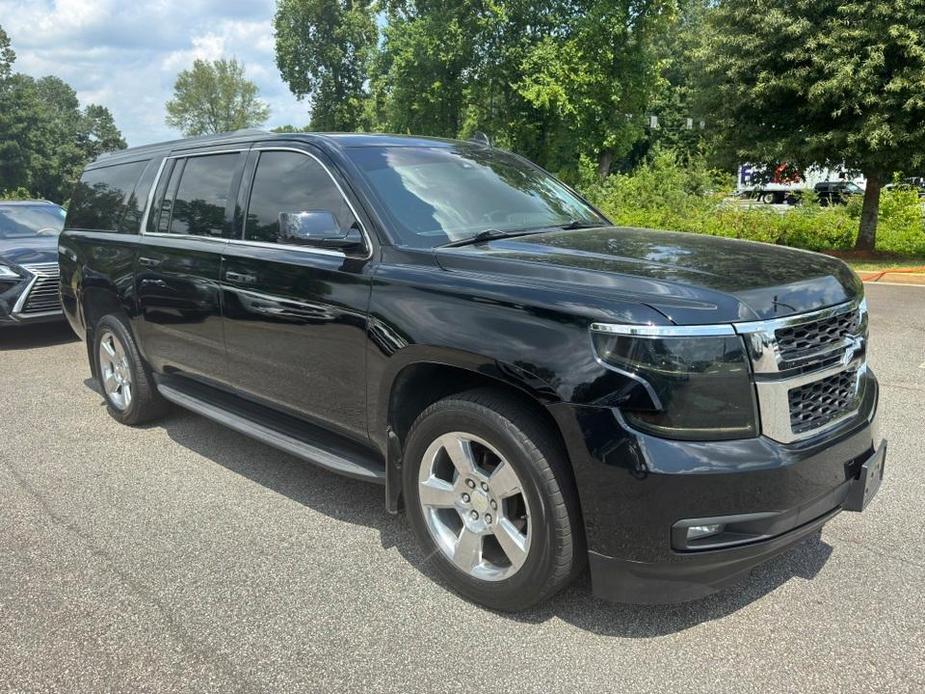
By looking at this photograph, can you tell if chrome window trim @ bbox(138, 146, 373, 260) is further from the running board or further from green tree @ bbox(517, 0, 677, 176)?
green tree @ bbox(517, 0, 677, 176)

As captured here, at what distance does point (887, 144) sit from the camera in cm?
1352

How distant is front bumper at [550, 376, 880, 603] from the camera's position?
7.89 ft

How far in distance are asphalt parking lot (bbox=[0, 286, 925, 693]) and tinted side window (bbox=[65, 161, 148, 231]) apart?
75.8 inches

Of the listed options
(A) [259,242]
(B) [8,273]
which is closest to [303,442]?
(A) [259,242]

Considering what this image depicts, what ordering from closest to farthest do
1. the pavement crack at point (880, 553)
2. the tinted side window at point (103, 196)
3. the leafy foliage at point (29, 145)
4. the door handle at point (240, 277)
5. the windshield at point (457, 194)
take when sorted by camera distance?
the pavement crack at point (880, 553), the windshield at point (457, 194), the door handle at point (240, 277), the tinted side window at point (103, 196), the leafy foliage at point (29, 145)

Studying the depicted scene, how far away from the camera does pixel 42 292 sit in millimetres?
8508

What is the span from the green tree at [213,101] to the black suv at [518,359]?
261 ft

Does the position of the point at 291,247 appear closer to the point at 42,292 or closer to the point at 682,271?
the point at 682,271

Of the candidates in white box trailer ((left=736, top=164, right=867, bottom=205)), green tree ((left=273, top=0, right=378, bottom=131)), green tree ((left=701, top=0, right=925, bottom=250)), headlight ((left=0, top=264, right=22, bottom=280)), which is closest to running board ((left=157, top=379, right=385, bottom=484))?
headlight ((left=0, top=264, right=22, bottom=280))

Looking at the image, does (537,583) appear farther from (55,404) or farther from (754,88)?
(754,88)

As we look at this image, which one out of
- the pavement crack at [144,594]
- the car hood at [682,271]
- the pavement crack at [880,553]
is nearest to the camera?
the car hood at [682,271]

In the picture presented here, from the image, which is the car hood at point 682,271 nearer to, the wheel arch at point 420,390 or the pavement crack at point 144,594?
the wheel arch at point 420,390

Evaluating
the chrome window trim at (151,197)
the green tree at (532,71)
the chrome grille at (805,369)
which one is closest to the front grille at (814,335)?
the chrome grille at (805,369)

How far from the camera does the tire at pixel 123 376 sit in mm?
5141
